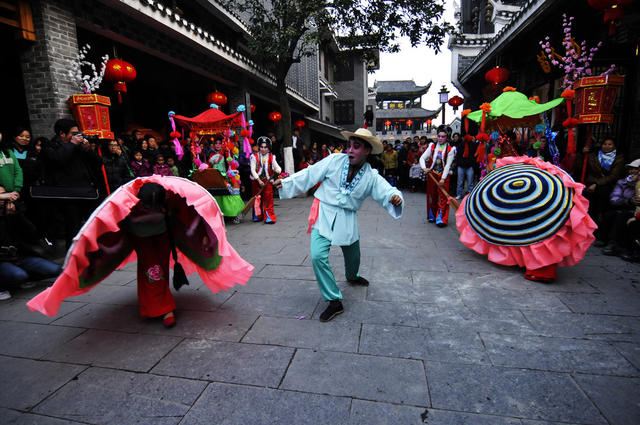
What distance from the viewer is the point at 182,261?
3.36 meters

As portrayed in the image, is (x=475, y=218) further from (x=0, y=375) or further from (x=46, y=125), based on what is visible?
(x=46, y=125)

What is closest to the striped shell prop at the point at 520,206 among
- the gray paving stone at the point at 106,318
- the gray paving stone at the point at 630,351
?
Result: the gray paving stone at the point at 630,351

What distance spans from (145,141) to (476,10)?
68.9 ft

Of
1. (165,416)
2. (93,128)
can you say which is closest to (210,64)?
(93,128)

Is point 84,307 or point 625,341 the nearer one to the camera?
point 625,341

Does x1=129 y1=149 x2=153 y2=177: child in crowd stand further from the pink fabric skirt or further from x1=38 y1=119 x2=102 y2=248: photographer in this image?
the pink fabric skirt

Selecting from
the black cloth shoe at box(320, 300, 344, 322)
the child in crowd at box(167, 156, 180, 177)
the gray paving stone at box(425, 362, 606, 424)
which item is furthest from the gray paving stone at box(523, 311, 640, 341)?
the child in crowd at box(167, 156, 180, 177)

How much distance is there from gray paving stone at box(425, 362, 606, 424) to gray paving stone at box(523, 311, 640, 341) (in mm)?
636

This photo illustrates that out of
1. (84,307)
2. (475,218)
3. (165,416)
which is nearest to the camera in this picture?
(165,416)

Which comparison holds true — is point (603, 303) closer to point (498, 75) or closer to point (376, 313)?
point (376, 313)

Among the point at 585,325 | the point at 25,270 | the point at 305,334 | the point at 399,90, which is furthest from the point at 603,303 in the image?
the point at 399,90

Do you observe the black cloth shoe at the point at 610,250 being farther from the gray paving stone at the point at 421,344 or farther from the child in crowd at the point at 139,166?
the child in crowd at the point at 139,166

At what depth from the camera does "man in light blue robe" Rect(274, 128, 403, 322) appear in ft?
10.0

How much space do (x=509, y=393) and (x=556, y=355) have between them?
2.03 ft
